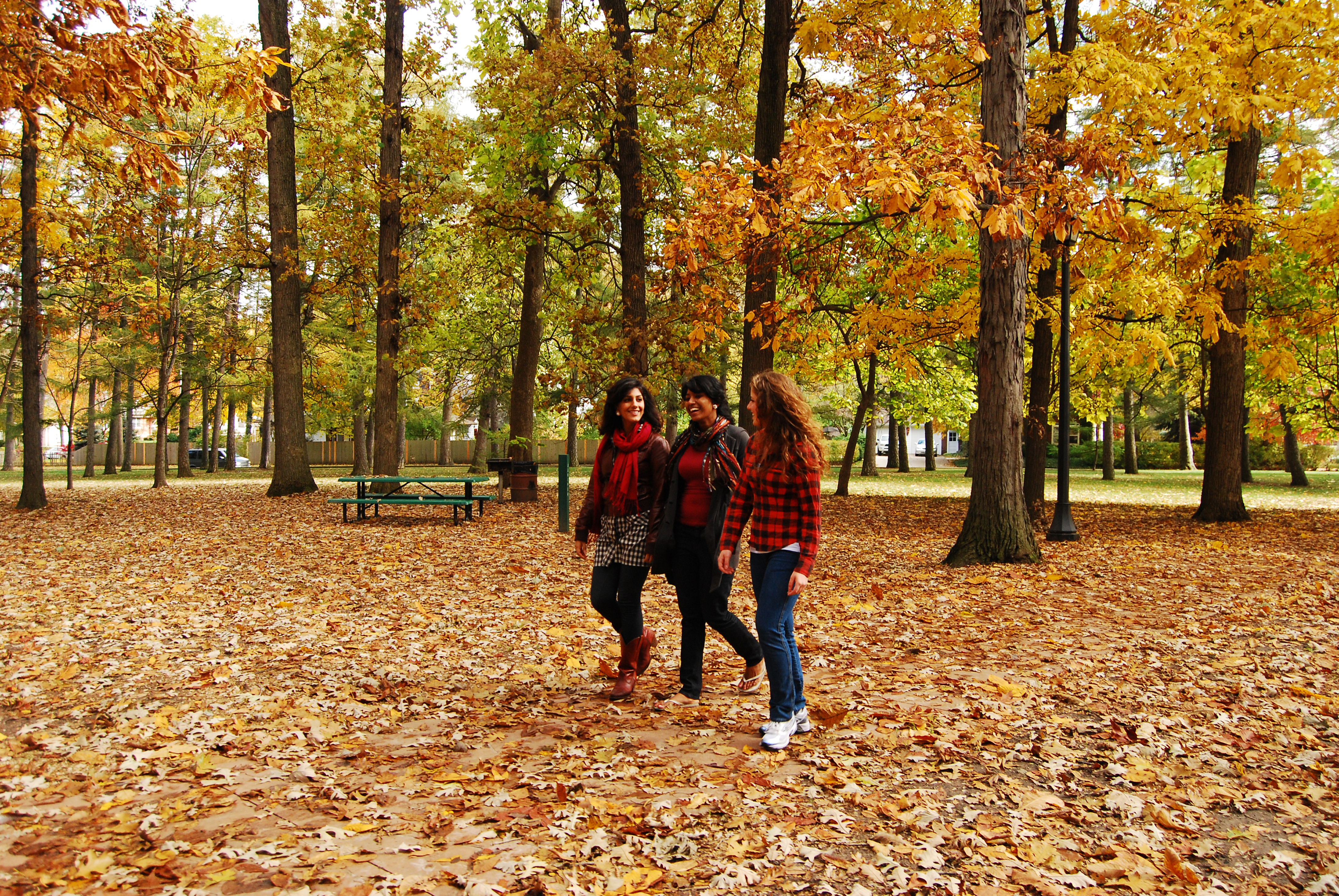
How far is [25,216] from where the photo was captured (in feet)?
48.4

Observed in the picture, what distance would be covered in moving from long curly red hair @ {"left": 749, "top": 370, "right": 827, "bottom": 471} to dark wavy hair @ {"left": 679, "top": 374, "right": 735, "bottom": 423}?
1.18ft

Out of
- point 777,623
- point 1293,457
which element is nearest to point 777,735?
point 777,623

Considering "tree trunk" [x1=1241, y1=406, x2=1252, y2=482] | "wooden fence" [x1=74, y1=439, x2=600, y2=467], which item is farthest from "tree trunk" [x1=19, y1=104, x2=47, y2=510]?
"tree trunk" [x1=1241, y1=406, x2=1252, y2=482]

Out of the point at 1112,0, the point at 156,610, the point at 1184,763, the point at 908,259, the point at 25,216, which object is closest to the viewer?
the point at 1184,763

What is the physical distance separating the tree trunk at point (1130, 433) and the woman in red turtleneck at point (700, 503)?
31.3 metres

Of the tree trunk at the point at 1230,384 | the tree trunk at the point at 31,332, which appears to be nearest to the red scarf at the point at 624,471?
the tree trunk at the point at 1230,384

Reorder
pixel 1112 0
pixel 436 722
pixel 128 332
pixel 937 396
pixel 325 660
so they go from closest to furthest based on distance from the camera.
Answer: pixel 436 722 < pixel 325 660 < pixel 1112 0 < pixel 937 396 < pixel 128 332

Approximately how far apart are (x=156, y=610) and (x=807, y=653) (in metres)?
5.44

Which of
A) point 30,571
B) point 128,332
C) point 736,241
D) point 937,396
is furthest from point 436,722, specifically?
point 128,332

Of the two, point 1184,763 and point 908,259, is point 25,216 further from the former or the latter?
point 1184,763

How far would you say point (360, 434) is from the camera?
1126 inches

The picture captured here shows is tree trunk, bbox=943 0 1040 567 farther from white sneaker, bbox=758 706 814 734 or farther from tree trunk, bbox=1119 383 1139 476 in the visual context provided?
tree trunk, bbox=1119 383 1139 476

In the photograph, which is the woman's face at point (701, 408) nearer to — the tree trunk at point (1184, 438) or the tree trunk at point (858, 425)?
the tree trunk at point (858, 425)

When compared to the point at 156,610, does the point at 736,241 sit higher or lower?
higher
